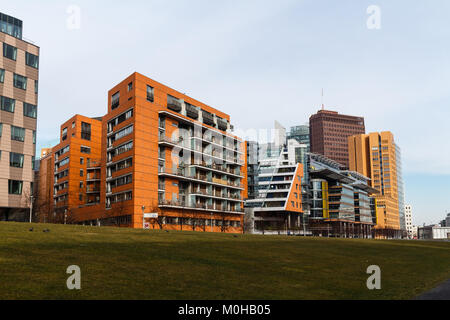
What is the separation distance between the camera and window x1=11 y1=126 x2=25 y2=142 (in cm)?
6869

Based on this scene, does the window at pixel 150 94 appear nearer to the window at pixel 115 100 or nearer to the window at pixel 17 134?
the window at pixel 115 100

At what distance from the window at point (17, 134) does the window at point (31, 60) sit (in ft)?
38.9

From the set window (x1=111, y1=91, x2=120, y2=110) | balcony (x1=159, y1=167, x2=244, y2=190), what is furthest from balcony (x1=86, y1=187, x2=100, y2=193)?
balcony (x1=159, y1=167, x2=244, y2=190)

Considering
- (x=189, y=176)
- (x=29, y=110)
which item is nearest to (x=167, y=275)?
(x=29, y=110)

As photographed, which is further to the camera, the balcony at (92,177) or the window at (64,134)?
the window at (64,134)

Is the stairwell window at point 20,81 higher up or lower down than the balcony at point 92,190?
higher up

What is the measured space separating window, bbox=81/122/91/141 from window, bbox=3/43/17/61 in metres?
55.0

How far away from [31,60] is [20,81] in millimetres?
4808

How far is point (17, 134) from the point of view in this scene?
69.3 meters

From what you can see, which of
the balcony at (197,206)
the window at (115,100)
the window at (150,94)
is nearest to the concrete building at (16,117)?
the window at (115,100)

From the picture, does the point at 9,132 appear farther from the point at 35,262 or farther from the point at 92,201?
the point at 35,262

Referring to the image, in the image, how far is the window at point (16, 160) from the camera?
6788cm

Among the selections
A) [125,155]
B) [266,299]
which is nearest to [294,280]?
[266,299]

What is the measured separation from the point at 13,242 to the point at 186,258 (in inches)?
335
